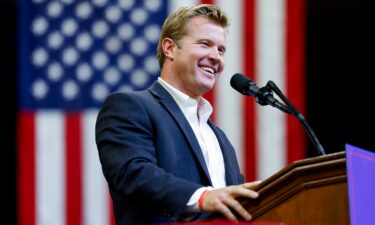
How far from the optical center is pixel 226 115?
14.1 ft

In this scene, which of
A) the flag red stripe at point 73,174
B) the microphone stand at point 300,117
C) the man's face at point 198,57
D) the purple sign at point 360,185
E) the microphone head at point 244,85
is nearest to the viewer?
the purple sign at point 360,185

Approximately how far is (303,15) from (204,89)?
1.97 m

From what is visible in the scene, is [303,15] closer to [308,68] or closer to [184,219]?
[308,68]

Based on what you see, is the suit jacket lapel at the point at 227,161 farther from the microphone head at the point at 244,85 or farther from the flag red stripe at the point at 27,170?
the flag red stripe at the point at 27,170

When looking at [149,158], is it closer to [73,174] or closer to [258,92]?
[258,92]

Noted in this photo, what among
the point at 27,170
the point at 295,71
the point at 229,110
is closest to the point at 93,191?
the point at 27,170

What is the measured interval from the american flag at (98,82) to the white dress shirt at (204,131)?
1.65 metres

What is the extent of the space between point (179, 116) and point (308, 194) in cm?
62

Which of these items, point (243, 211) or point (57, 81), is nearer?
point (243, 211)

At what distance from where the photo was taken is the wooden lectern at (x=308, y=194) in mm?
1923

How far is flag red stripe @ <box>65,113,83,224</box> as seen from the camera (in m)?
4.24

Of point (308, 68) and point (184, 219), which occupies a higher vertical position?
point (308, 68)

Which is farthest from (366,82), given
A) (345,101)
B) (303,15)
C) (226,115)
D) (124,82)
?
(124,82)

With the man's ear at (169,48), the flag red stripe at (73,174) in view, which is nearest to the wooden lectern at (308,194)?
the man's ear at (169,48)
